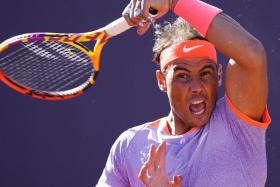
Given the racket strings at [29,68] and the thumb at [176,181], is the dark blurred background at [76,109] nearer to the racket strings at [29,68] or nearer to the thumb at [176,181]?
the racket strings at [29,68]

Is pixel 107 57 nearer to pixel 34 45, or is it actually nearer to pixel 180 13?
pixel 34 45

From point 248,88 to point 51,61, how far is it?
158 cm

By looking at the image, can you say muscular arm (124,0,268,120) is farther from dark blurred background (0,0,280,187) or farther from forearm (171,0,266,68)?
dark blurred background (0,0,280,187)

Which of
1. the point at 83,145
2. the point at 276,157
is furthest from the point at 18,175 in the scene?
the point at 276,157

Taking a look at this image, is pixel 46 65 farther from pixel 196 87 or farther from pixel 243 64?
pixel 243 64

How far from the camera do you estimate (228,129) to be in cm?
264

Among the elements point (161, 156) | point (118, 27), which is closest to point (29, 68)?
point (118, 27)

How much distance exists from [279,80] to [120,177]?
179 centimetres

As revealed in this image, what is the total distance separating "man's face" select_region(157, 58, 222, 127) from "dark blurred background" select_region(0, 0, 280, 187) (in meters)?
1.68

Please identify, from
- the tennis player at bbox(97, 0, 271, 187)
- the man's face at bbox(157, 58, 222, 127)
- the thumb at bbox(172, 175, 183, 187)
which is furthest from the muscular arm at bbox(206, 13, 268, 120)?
the thumb at bbox(172, 175, 183, 187)

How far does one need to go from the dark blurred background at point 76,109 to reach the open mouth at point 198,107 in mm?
1716

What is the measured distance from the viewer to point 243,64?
98.7 inches

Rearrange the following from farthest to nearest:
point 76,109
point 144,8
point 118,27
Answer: point 76,109
point 118,27
point 144,8

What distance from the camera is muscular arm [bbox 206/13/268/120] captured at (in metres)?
2.49
